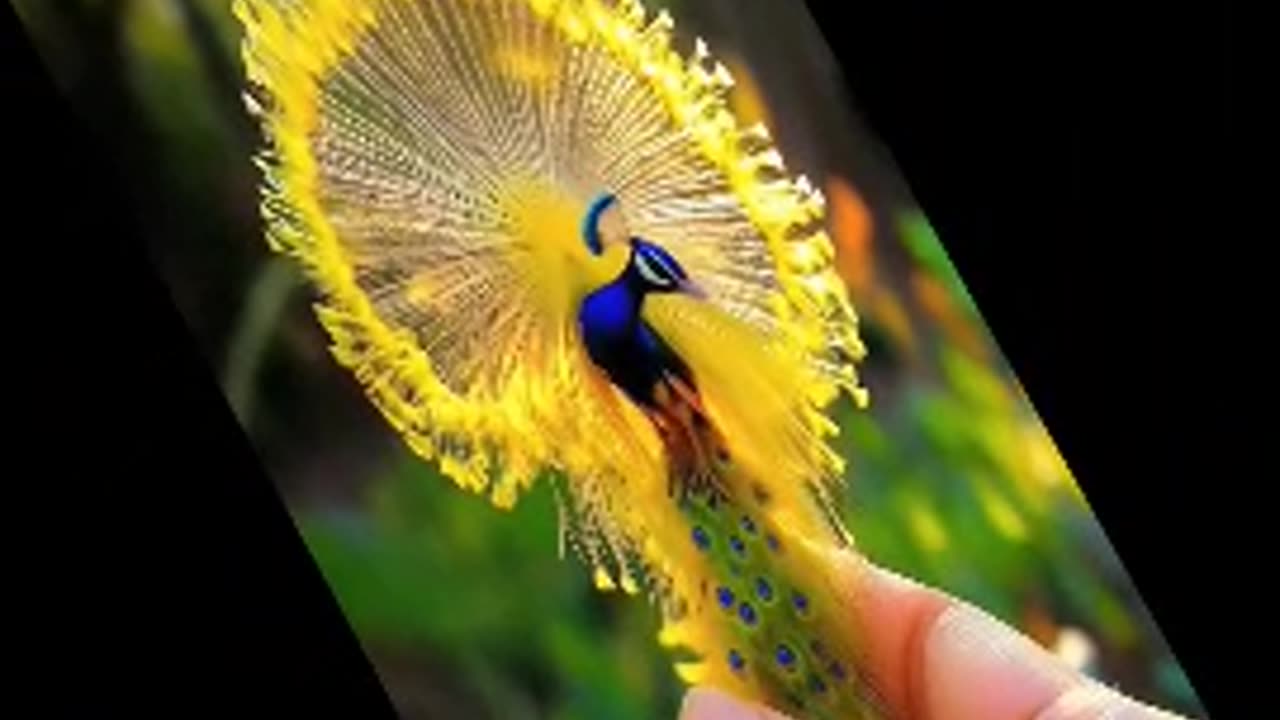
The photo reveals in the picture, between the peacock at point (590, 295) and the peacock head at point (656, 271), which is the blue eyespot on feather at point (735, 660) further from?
the peacock head at point (656, 271)

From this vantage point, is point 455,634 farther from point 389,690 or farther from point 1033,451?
point 1033,451

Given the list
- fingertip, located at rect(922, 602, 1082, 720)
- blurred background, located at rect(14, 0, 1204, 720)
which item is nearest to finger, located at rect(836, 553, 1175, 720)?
fingertip, located at rect(922, 602, 1082, 720)

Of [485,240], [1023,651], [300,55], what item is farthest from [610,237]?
[1023,651]

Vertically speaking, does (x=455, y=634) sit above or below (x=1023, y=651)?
above

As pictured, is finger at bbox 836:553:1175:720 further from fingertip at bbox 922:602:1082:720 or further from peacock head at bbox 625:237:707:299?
peacock head at bbox 625:237:707:299

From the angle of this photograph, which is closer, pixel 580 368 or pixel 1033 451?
pixel 580 368

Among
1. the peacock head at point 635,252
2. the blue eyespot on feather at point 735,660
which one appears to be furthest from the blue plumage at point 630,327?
the blue eyespot on feather at point 735,660
